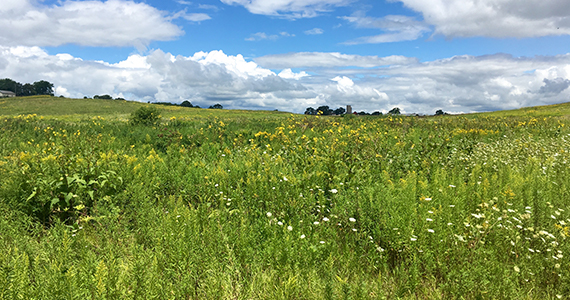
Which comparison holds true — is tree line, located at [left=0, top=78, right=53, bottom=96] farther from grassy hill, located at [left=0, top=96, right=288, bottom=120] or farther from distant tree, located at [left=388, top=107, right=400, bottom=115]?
distant tree, located at [left=388, top=107, right=400, bottom=115]

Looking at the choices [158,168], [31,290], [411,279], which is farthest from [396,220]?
[158,168]

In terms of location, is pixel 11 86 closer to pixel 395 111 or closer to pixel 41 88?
pixel 41 88

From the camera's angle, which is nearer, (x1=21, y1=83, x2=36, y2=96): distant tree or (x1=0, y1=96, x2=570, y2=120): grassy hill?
(x1=0, y1=96, x2=570, y2=120): grassy hill

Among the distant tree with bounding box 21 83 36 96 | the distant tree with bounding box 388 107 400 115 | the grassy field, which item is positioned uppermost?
the distant tree with bounding box 21 83 36 96

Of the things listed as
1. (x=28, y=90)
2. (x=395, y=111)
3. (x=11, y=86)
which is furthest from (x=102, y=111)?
(x=11, y=86)

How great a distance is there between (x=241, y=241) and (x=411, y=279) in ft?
5.67

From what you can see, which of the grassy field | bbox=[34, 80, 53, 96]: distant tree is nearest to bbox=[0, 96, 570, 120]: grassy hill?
the grassy field

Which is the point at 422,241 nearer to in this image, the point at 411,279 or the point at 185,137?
the point at 411,279

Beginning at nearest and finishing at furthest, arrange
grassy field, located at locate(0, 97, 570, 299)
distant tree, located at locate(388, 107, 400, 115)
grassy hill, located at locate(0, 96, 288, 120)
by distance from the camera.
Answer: grassy field, located at locate(0, 97, 570, 299)
distant tree, located at locate(388, 107, 400, 115)
grassy hill, located at locate(0, 96, 288, 120)

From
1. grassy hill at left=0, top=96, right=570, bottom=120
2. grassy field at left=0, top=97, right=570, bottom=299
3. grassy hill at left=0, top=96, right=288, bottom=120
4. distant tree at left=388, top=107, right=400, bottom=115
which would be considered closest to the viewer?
grassy field at left=0, top=97, right=570, bottom=299

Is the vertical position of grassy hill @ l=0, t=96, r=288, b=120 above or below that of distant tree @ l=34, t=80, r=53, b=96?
below

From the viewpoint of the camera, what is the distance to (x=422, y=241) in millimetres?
3406

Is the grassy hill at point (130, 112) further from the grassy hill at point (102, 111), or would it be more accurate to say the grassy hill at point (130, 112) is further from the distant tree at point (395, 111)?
the distant tree at point (395, 111)

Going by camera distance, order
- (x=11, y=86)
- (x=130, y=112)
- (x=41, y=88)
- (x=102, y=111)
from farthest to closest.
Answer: (x=11, y=86) < (x=41, y=88) < (x=102, y=111) < (x=130, y=112)
